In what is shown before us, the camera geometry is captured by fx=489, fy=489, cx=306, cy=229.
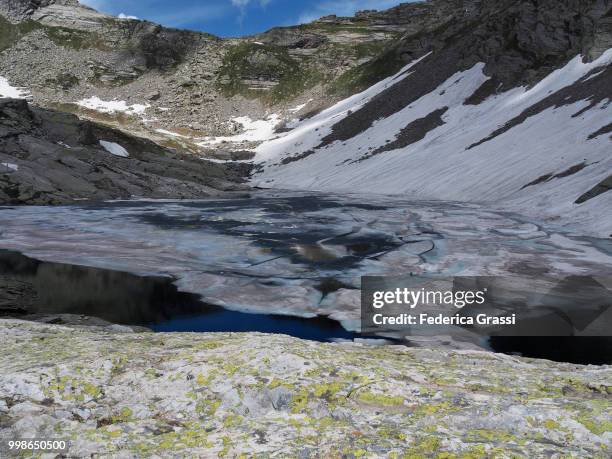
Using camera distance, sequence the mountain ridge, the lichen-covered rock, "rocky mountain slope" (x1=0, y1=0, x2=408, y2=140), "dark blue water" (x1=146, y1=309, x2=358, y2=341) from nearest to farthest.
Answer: the lichen-covered rock
"dark blue water" (x1=146, y1=309, x2=358, y2=341)
the mountain ridge
"rocky mountain slope" (x1=0, y1=0, x2=408, y2=140)

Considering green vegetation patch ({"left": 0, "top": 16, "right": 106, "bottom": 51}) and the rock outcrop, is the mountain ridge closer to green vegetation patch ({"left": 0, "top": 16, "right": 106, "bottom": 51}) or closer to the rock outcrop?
green vegetation patch ({"left": 0, "top": 16, "right": 106, "bottom": 51})

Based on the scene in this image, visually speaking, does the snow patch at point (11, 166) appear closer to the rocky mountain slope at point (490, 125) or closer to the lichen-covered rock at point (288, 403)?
the rocky mountain slope at point (490, 125)

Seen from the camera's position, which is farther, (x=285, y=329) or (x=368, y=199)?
(x=368, y=199)

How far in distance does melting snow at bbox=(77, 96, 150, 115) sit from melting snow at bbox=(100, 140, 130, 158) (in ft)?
189

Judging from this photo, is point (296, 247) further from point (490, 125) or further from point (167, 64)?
point (167, 64)

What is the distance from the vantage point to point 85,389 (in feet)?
17.0

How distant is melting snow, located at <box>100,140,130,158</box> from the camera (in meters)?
55.1

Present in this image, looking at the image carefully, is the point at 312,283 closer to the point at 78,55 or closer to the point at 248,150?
the point at 248,150

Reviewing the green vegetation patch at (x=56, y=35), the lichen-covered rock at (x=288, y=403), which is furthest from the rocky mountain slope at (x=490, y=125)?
the green vegetation patch at (x=56, y=35)

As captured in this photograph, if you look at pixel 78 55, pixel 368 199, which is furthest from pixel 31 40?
pixel 368 199

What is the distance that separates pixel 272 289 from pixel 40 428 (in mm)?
9721
